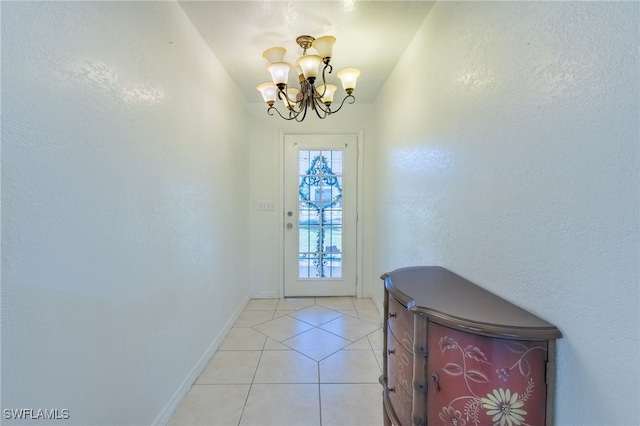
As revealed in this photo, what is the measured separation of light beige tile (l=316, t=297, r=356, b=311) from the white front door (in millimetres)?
94

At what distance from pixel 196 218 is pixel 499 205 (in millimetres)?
1809

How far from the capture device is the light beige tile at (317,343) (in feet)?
7.64

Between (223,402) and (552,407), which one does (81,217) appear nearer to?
(223,402)

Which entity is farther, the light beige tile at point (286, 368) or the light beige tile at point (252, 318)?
the light beige tile at point (252, 318)

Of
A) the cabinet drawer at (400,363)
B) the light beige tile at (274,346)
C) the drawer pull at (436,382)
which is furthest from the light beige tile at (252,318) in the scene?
the drawer pull at (436,382)

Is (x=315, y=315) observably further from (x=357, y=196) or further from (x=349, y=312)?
(x=357, y=196)

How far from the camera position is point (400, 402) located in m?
1.20

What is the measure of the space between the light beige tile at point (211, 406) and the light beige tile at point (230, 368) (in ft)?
0.20

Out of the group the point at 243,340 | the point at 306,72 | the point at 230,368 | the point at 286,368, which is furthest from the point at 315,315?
the point at 306,72

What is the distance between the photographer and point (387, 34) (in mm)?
2020

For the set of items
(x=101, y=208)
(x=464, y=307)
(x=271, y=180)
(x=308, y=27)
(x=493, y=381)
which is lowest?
(x=493, y=381)

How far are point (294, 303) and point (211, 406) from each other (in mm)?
1779

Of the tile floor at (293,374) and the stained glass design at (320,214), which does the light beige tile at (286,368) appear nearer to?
the tile floor at (293,374)

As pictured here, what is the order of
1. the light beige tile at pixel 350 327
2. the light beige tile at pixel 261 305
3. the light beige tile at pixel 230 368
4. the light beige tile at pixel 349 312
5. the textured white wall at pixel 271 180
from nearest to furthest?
the light beige tile at pixel 230 368
the light beige tile at pixel 350 327
the light beige tile at pixel 349 312
the light beige tile at pixel 261 305
the textured white wall at pixel 271 180
